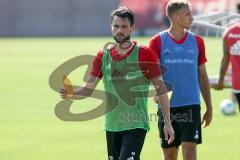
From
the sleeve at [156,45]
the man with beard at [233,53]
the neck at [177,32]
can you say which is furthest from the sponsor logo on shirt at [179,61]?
the man with beard at [233,53]

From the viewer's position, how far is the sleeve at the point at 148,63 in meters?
8.86

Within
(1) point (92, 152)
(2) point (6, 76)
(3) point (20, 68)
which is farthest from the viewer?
(3) point (20, 68)

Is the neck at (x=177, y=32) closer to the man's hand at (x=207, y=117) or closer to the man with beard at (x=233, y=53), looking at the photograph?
the man's hand at (x=207, y=117)

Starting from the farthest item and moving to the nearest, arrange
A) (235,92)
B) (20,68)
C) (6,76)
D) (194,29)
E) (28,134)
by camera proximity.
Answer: (20,68) < (6,76) < (194,29) < (28,134) < (235,92)

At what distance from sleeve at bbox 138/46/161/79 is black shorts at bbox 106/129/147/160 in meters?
0.58

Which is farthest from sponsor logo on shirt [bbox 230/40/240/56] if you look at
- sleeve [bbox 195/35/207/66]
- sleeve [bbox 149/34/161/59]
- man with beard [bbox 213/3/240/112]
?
sleeve [bbox 149/34/161/59]

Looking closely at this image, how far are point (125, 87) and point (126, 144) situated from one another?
1.91 ft

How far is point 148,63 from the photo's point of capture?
8898 mm

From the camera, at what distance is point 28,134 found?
1617 cm

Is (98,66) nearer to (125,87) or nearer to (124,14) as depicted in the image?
(125,87)

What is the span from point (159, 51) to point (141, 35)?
52.2m

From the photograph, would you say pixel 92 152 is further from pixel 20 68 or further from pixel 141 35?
pixel 141 35

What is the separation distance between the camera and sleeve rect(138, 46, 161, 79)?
8.86 m

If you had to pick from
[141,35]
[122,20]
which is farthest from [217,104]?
[141,35]
